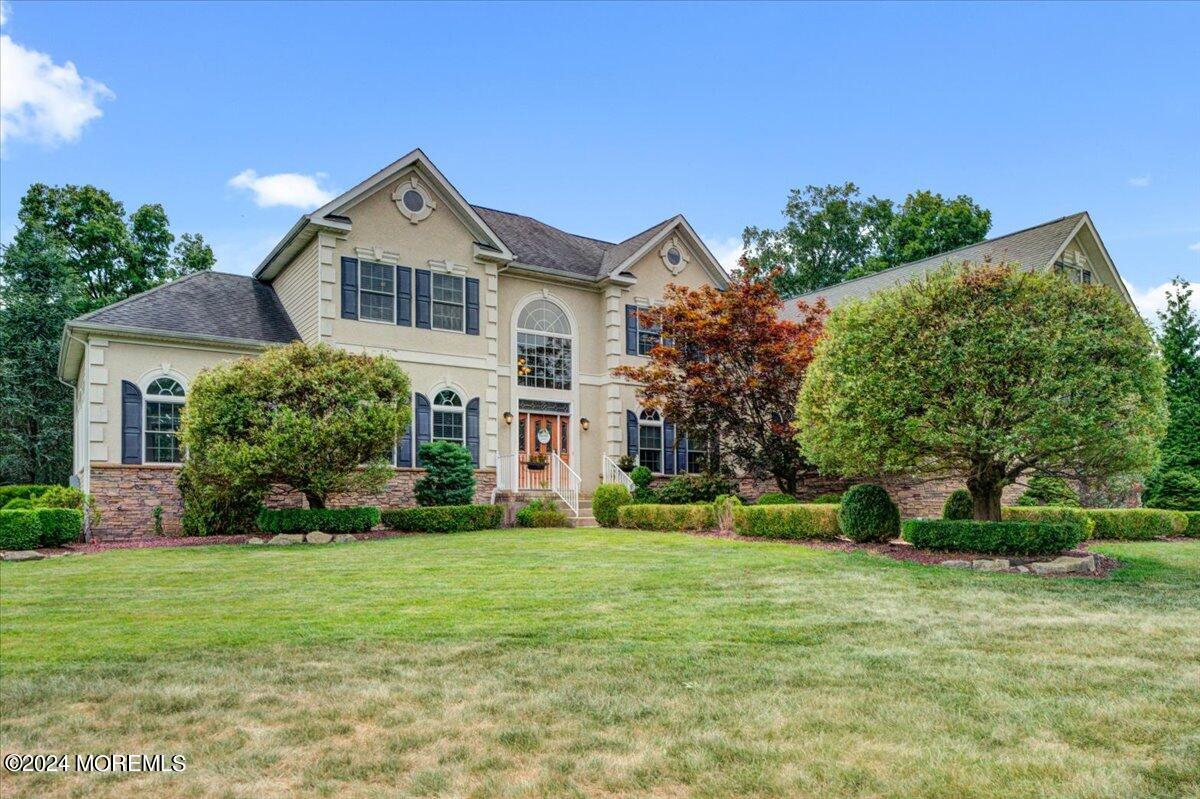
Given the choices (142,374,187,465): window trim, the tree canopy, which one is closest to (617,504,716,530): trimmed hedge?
the tree canopy

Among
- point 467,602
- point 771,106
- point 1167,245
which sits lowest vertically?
point 467,602

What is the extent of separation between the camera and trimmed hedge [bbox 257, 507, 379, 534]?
1466 cm

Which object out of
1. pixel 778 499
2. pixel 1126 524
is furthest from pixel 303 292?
pixel 1126 524

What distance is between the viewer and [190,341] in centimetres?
1719

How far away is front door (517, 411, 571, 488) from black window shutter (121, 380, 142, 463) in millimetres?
8571

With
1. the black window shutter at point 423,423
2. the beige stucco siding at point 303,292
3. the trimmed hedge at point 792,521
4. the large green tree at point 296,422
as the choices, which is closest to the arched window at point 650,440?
the black window shutter at point 423,423

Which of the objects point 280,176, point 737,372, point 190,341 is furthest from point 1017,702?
point 280,176

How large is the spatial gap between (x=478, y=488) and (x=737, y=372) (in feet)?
22.2

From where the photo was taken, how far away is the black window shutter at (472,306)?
65.3ft

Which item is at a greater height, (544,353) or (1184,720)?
(544,353)

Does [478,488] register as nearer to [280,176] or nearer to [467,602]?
[467,602]

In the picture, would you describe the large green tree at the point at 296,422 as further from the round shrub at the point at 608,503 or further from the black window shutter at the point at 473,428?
the round shrub at the point at 608,503

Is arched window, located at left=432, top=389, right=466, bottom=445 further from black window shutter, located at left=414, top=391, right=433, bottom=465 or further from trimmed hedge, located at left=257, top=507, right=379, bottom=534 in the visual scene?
trimmed hedge, located at left=257, top=507, right=379, bottom=534

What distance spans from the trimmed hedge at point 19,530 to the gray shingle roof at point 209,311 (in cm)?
468
